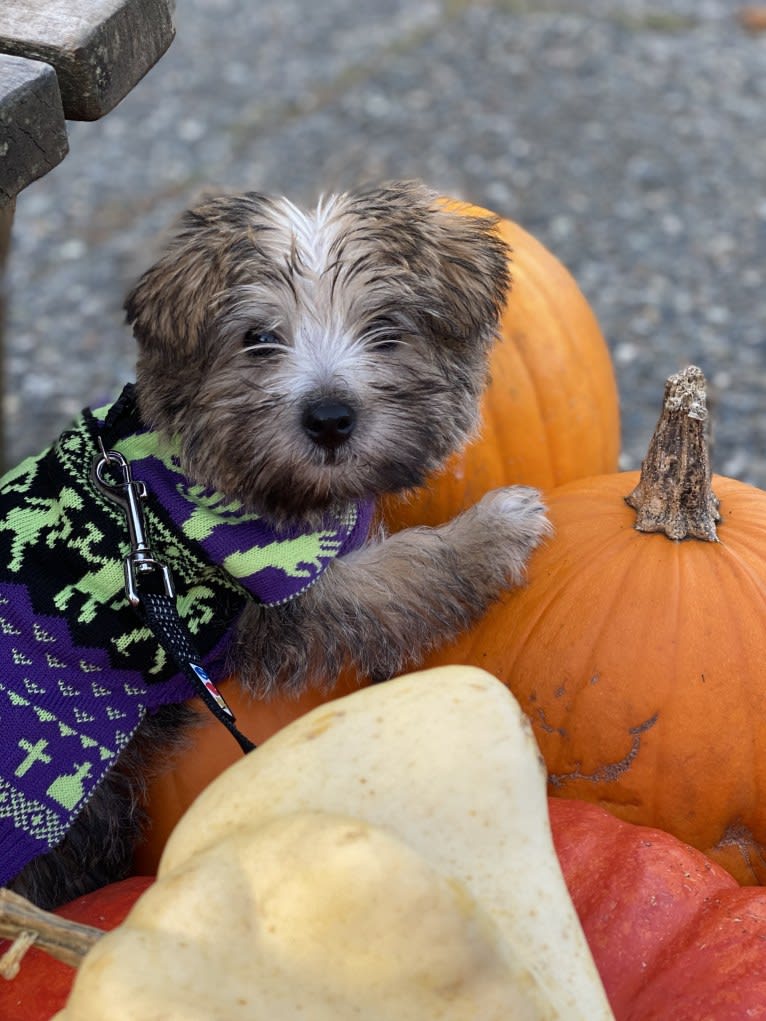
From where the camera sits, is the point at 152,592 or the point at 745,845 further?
the point at 745,845

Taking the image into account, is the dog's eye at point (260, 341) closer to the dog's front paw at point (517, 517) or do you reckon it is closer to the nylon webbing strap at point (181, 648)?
the nylon webbing strap at point (181, 648)

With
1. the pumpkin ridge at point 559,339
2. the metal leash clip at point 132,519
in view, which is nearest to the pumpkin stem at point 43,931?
→ the metal leash clip at point 132,519

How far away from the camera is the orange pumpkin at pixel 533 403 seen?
340 cm

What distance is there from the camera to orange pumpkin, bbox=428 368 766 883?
2.64m

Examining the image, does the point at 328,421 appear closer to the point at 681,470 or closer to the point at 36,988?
the point at 681,470

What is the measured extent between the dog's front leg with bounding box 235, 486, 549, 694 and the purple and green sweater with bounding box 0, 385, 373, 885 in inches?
4.0

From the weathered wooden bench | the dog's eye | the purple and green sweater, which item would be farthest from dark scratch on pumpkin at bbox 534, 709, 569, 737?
the weathered wooden bench

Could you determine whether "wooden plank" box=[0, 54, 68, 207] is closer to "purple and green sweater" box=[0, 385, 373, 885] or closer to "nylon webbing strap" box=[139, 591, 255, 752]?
"purple and green sweater" box=[0, 385, 373, 885]

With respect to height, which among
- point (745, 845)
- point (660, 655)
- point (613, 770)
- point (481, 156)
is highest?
point (660, 655)

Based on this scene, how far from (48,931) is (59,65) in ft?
5.85

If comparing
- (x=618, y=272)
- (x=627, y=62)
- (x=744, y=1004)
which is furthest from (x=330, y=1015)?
(x=627, y=62)

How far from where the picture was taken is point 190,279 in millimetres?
2598

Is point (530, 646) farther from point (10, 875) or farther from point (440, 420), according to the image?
point (10, 875)

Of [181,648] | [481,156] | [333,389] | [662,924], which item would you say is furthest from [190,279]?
[481,156]
